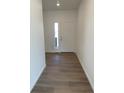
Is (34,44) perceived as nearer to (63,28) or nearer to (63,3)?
(63,3)

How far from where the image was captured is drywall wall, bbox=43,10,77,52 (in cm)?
877

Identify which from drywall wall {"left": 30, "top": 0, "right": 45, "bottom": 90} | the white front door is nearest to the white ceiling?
the white front door

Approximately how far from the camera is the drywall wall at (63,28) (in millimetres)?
8774

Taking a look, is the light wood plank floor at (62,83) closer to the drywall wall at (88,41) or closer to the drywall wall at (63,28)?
the drywall wall at (88,41)

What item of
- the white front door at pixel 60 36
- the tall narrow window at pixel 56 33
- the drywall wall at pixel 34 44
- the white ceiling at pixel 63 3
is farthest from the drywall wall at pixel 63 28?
the drywall wall at pixel 34 44

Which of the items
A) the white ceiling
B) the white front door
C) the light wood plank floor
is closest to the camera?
the light wood plank floor

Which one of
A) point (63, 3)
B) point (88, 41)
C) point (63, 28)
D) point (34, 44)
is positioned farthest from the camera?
point (63, 28)

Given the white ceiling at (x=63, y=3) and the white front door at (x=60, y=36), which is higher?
the white ceiling at (x=63, y=3)

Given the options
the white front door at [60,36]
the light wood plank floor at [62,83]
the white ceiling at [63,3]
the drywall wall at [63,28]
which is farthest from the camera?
the white front door at [60,36]

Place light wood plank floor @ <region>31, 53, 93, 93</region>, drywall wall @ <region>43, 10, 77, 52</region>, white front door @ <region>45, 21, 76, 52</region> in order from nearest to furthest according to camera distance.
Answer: light wood plank floor @ <region>31, 53, 93, 93</region>
drywall wall @ <region>43, 10, 77, 52</region>
white front door @ <region>45, 21, 76, 52</region>

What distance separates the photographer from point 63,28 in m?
8.91

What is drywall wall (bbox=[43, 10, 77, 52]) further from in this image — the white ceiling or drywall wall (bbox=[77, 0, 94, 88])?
drywall wall (bbox=[77, 0, 94, 88])

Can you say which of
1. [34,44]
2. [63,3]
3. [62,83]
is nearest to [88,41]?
[62,83]
